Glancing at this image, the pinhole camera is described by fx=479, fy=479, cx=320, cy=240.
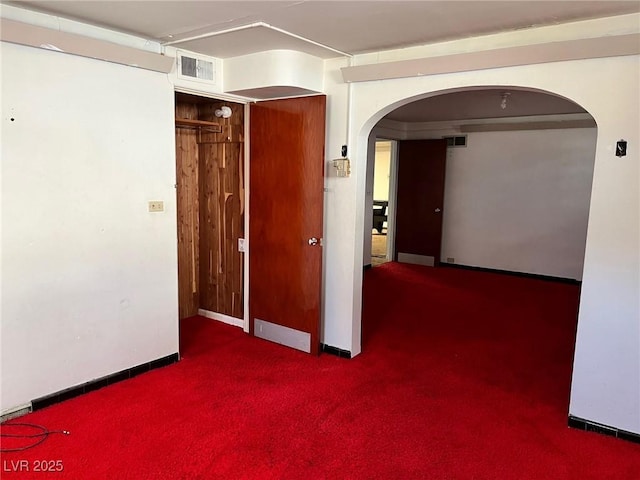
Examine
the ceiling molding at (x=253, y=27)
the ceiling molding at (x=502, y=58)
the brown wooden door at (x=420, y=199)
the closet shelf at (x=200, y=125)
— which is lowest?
the brown wooden door at (x=420, y=199)

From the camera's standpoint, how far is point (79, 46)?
9.34 feet

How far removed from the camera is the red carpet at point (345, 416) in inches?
96.4

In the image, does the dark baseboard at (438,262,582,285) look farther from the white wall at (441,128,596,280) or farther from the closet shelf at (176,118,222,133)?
the closet shelf at (176,118,222,133)

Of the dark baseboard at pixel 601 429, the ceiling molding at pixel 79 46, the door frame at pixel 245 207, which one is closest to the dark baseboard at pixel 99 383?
the door frame at pixel 245 207

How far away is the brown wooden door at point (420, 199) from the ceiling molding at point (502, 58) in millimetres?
4313

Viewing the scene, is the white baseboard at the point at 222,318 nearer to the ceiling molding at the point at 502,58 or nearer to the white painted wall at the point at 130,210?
the white painted wall at the point at 130,210

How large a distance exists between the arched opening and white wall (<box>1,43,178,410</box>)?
1973mm

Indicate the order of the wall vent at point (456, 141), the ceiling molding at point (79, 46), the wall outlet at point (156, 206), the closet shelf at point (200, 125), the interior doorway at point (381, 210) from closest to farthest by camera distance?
the ceiling molding at point (79, 46) → the wall outlet at point (156, 206) → the closet shelf at point (200, 125) → the wall vent at point (456, 141) → the interior doorway at point (381, 210)

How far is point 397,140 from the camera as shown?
7.89 metres

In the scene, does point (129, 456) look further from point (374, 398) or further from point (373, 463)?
point (374, 398)

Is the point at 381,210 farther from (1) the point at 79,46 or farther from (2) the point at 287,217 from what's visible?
(1) the point at 79,46

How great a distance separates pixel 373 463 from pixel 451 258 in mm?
5582

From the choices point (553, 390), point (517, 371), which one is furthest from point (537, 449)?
point (517, 371)

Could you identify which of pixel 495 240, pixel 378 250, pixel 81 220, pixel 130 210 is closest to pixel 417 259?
pixel 495 240
